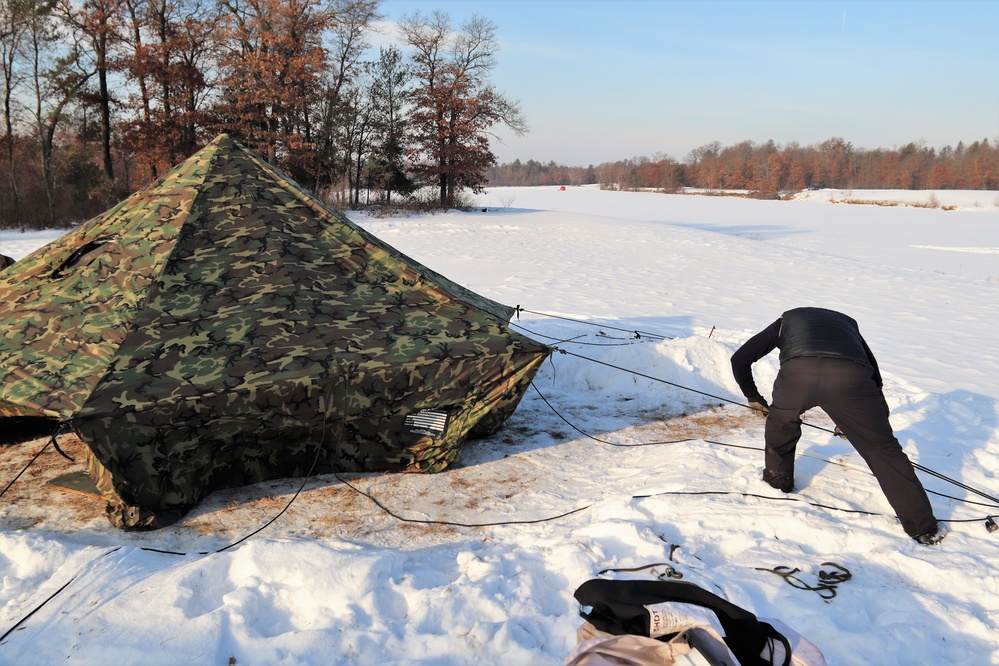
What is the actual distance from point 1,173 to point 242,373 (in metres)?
30.5

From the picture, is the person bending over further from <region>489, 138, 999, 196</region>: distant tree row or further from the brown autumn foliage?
<region>489, 138, 999, 196</region>: distant tree row

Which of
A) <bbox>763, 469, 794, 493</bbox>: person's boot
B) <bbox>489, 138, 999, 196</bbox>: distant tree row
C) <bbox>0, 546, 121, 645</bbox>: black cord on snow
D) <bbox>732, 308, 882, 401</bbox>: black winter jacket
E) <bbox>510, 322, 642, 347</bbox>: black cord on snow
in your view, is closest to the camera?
<bbox>0, 546, 121, 645</bbox>: black cord on snow

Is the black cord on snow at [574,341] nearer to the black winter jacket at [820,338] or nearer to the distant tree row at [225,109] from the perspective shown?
the black winter jacket at [820,338]

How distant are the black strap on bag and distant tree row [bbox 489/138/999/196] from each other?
81.3m

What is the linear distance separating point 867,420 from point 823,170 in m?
95.8

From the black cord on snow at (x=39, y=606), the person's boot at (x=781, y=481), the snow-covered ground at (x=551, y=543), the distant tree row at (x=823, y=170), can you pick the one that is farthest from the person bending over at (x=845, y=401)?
the distant tree row at (x=823, y=170)

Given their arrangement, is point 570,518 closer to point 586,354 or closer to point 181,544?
point 181,544

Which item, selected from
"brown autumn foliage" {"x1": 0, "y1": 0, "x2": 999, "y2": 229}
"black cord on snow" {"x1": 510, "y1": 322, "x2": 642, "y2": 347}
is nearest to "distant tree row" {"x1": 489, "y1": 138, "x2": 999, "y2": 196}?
"brown autumn foliage" {"x1": 0, "y1": 0, "x2": 999, "y2": 229}

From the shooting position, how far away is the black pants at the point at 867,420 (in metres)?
3.65

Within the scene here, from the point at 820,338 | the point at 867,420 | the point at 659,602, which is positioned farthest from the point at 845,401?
the point at 659,602

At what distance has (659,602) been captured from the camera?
2.34 metres

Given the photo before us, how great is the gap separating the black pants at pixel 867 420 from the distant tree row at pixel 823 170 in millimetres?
79421

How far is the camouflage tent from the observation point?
3.91 m

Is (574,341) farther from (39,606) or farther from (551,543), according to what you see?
(39,606)
